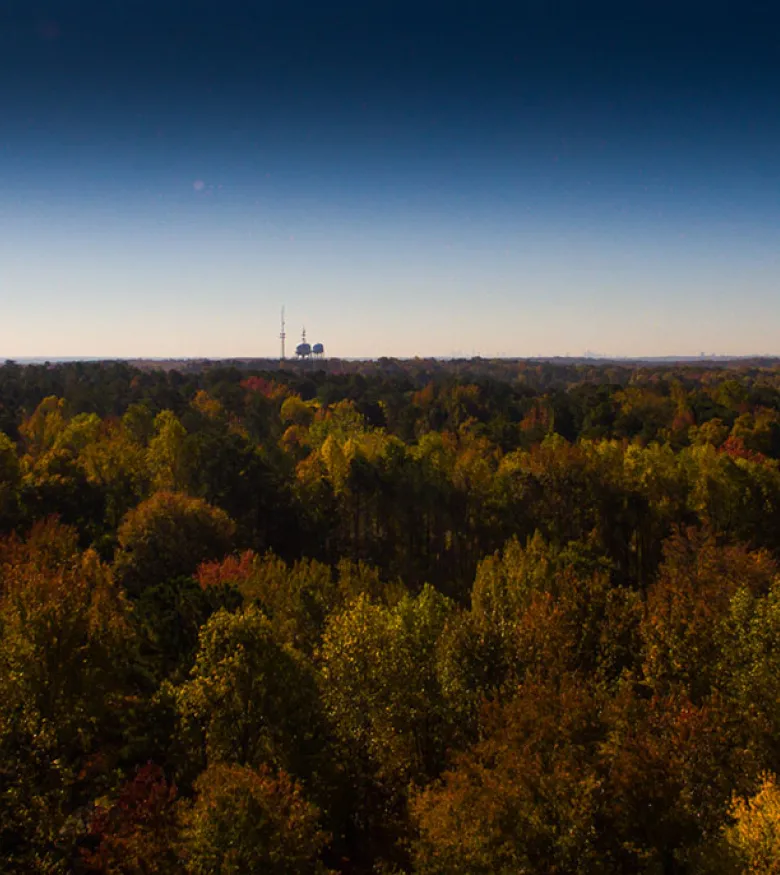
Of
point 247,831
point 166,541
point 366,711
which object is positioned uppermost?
point 166,541

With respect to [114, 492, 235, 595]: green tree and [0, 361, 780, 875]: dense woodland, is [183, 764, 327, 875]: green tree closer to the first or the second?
[0, 361, 780, 875]: dense woodland

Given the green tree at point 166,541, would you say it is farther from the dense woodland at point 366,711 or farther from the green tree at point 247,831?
the green tree at point 247,831

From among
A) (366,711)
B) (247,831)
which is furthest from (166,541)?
(247,831)

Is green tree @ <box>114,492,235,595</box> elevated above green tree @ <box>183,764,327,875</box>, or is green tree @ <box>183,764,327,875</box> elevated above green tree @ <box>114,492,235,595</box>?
green tree @ <box>114,492,235,595</box>

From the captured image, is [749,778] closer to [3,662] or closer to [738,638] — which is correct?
[738,638]

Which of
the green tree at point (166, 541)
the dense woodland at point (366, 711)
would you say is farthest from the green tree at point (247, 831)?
the green tree at point (166, 541)

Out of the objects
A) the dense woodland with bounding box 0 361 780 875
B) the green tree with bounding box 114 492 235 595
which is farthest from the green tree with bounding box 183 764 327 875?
the green tree with bounding box 114 492 235 595

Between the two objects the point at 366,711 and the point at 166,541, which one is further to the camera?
the point at 166,541

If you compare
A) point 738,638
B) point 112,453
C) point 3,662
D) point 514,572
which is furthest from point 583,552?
point 112,453

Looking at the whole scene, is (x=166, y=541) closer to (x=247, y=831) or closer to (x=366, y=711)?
(x=366, y=711)

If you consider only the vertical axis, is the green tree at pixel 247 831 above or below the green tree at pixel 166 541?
below

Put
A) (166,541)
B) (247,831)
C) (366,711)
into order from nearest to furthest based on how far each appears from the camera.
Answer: (247,831) → (366,711) → (166,541)
